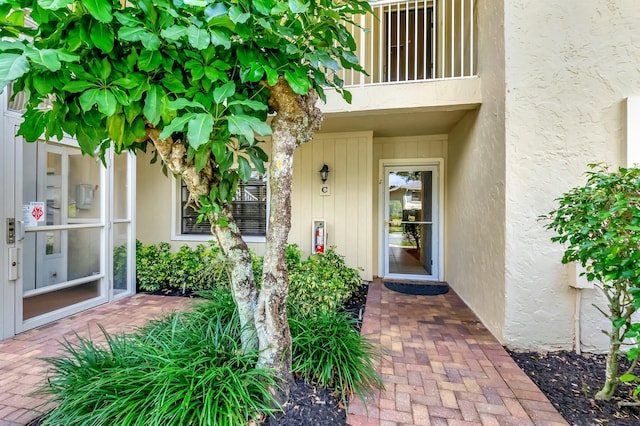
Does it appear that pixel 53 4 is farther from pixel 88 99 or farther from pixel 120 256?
pixel 120 256

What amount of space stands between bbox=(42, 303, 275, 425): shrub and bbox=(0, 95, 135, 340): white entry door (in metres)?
1.52

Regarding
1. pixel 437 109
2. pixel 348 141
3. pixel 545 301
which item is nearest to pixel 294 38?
pixel 437 109

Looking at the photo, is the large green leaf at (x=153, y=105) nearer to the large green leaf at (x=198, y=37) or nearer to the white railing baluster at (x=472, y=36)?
the large green leaf at (x=198, y=37)

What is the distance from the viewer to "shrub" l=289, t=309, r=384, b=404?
2008mm

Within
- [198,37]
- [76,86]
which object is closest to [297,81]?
[198,37]

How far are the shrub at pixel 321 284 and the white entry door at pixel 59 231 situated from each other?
221cm

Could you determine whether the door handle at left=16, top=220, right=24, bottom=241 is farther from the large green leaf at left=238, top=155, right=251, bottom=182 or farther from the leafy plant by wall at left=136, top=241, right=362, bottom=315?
the large green leaf at left=238, top=155, right=251, bottom=182

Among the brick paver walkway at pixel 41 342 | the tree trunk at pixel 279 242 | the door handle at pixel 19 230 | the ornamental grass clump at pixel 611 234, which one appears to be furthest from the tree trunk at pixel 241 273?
the door handle at pixel 19 230

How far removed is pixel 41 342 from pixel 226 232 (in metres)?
2.57

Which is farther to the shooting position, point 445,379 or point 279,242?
point 445,379

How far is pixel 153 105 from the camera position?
130 cm

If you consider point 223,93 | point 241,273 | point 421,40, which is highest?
point 421,40

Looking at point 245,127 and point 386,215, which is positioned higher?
point 245,127

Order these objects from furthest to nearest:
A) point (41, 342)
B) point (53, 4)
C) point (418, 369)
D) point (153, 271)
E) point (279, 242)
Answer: point (153, 271) → point (41, 342) → point (418, 369) → point (279, 242) → point (53, 4)
